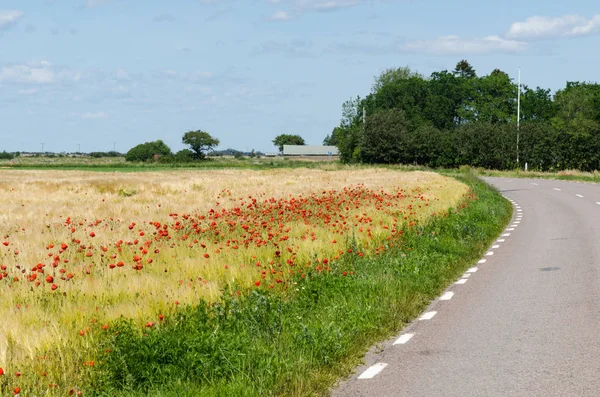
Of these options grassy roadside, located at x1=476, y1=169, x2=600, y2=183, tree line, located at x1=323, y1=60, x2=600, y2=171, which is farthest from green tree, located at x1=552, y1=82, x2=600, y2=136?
grassy roadside, located at x1=476, y1=169, x2=600, y2=183

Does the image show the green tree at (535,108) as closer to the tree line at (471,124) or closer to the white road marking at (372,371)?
the tree line at (471,124)

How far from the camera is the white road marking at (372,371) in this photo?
A: 24.9 feet

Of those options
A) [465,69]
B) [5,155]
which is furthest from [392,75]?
[5,155]

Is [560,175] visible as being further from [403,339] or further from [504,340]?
[403,339]

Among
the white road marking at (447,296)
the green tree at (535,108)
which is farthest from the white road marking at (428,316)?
the green tree at (535,108)

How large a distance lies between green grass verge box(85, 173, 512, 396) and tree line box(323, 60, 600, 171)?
7376 cm

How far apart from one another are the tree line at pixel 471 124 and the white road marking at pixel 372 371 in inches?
3024

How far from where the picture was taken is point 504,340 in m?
9.09

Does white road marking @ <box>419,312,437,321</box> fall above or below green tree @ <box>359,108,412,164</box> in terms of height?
below

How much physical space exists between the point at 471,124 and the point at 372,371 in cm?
9929

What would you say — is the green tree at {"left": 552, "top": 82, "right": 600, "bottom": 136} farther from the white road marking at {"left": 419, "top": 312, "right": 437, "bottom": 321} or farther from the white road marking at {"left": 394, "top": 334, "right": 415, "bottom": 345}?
the white road marking at {"left": 394, "top": 334, "right": 415, "bottom": 345}

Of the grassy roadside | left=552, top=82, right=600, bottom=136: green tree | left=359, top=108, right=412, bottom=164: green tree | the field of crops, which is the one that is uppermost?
left=552, top=82, right=600, bottom=136: green tree

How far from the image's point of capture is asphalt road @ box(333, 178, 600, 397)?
7164 millimetres

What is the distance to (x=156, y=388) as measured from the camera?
6.64 m
